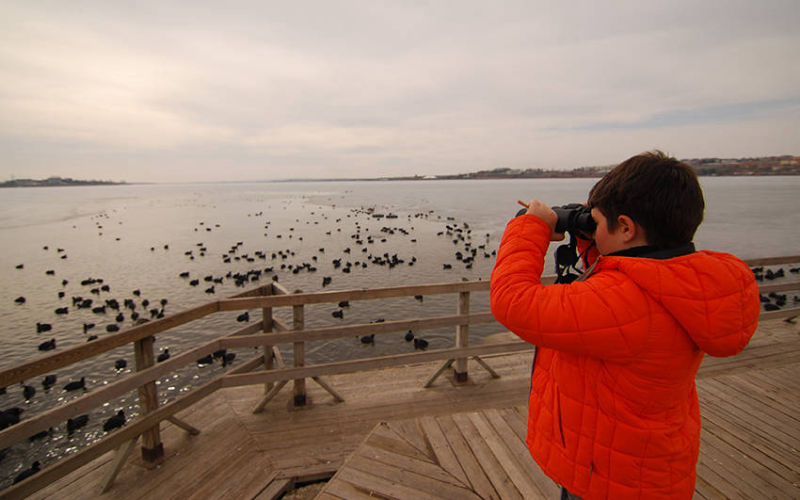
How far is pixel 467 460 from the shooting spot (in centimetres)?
362

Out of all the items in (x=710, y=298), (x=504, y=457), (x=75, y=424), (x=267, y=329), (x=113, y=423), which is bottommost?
(x=75, y=424)

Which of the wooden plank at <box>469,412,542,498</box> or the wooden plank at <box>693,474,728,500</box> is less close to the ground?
the wooden plank at <box>469,412,542,498</box>

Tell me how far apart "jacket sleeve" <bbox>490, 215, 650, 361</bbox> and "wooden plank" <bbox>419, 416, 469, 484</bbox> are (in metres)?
2.42

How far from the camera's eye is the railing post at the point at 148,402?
384 centimetres

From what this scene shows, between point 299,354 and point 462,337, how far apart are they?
2.17 meters

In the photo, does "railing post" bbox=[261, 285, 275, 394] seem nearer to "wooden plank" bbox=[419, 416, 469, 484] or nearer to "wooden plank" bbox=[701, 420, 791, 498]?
"wooden plank" bbox=[419, 416, 469, 484]

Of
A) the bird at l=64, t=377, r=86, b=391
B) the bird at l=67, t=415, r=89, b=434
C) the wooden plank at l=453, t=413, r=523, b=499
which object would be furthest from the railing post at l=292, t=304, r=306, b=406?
the bird at l=64, t=377, r=86, b=391

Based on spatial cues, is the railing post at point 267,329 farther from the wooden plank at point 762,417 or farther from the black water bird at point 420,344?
the black water bird at point 420,344

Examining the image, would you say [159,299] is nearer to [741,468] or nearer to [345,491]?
[345,491]

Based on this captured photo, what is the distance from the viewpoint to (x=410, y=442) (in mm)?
3795

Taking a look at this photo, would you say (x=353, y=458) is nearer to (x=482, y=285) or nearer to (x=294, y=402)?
(x=294, y=402)

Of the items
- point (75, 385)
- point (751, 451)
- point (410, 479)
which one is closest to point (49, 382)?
point (75, 385)

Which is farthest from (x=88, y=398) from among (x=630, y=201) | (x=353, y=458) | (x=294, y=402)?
(x=630, y=201)

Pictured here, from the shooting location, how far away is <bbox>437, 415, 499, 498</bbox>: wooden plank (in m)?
3.26
